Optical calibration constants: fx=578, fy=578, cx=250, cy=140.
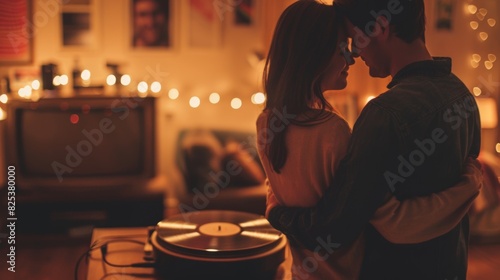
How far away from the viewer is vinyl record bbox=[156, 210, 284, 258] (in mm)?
1236

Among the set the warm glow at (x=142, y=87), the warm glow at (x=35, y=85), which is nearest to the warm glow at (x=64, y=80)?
the warm glow at (x=35, y=85)

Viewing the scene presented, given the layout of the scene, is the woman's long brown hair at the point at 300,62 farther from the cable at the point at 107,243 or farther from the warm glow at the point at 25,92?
the warm glow at the point at 25,92

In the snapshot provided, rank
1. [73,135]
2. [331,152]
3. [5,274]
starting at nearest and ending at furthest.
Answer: [331,152]
[5,274]
[73,135]

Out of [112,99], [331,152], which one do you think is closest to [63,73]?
[112,99]

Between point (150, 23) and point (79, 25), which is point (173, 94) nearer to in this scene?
point (150, 23)

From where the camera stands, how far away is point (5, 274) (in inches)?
128

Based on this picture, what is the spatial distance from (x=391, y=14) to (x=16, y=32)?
3490 mm

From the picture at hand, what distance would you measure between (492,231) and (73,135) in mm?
2748

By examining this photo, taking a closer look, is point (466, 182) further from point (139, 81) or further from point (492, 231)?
point (139, 81)

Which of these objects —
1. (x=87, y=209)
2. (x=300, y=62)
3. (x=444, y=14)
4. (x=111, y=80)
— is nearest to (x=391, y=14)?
(x=300, y=62)

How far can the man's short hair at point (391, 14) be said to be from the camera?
43.5 inches

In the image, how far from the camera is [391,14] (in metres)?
1.12

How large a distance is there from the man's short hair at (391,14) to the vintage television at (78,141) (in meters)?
2.66

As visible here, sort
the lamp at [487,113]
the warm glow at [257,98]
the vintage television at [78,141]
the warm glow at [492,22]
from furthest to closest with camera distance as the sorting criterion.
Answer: the warm glow at [492,22]
the warm glow at [257,98]
the lamp at [487,113]
the vintage television at [78,141]
